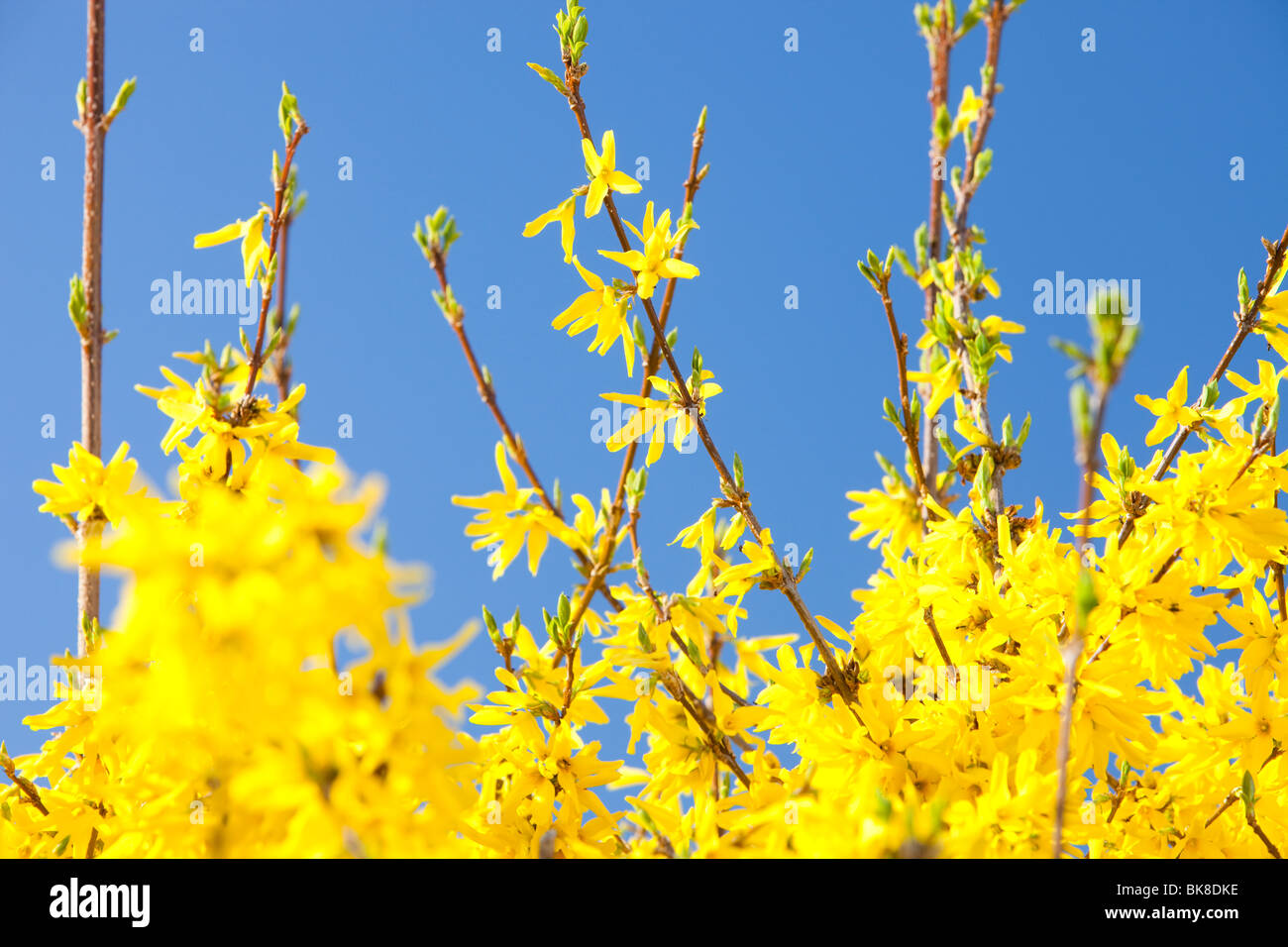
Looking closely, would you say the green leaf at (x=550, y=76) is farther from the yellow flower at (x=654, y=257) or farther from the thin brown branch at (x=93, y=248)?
the thin brown branch at (x=93, y=248)

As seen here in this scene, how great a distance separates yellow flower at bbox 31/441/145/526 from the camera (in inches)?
65.9

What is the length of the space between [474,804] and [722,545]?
1060 mm

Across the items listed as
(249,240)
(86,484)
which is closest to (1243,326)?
(249,240)

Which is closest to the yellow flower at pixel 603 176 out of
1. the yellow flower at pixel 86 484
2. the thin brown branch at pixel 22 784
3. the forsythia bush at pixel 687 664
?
the forsythia bush at pixel 687 664

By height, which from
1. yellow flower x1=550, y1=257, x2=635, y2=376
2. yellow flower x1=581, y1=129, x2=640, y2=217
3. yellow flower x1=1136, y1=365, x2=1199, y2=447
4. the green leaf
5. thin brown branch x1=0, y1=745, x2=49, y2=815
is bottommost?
thin brown branch x1=0, y1=745, x2=49, y2=815

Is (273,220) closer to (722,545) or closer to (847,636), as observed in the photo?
(722,545)

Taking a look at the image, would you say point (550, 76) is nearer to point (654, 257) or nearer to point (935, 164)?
point (654, 257)

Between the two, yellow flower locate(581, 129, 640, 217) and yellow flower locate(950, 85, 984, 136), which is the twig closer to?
yellow flower locate(581, 129, 640, 217)

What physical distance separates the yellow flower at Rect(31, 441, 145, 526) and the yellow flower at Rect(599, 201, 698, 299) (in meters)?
1.01

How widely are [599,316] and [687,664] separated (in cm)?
76

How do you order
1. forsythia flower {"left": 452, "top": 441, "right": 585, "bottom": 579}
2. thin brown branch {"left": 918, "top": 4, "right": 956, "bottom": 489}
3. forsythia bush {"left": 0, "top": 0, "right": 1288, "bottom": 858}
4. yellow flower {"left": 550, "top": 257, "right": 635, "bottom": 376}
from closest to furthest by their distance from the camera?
forsythia bush {"left": 0, "top": 0, "right": 1288, "bottom": 858} → forsythia flower {"left": 452, "top": 441, "right": 585, "bottom": 579} → yellow flower {"left": 550, "top": 257, "right": 635, "bottom": 376} → thin brown branch {"left": 918, "top": 4, "right": 956, "bottom": 489}

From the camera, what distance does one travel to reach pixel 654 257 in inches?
68.8

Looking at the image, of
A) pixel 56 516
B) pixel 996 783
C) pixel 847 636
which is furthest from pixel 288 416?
pixel 996 783

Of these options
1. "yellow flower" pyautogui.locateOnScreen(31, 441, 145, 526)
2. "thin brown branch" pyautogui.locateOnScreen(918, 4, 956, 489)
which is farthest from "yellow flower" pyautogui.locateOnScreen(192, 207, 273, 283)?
"thin brown branch" pyautogui.locateOnScreen(918, 4, 956, 489)
